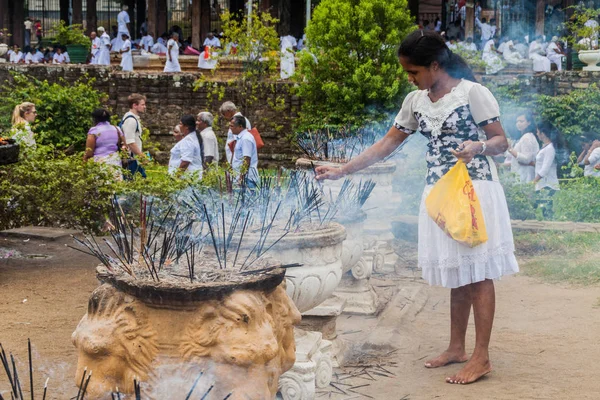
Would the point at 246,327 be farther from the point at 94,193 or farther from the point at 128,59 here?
the point at 128,59

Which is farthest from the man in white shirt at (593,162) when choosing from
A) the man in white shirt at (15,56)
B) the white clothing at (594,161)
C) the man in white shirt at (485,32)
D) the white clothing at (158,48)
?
the man in white shirt at (15,56)

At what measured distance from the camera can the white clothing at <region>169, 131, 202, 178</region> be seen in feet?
27.8

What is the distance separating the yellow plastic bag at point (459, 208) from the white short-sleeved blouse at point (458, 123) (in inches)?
3.9

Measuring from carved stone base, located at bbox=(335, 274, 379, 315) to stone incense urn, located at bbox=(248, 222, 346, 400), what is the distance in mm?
1373

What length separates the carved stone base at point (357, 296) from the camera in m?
5.49

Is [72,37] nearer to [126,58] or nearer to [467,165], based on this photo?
[126,58]

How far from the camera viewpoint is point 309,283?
12.8ft

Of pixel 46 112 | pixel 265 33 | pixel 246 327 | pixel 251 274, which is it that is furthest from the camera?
pixel 265 33

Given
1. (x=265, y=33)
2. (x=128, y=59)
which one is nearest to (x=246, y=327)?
(x=265, y=33)

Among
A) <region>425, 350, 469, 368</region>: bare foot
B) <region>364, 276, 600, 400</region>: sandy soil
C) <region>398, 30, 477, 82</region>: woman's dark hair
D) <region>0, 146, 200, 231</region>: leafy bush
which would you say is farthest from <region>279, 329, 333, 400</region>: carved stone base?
<region>0, 146, 200, 231</region>: leafy bush

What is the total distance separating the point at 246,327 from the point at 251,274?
0.25 m

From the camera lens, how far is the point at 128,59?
21.6m

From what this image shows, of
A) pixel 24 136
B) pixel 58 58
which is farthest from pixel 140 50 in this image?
pixel 24 136

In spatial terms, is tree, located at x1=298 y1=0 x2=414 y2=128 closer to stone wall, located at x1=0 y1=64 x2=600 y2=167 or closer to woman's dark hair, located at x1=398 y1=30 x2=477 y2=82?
stone wall, located at x1=0 y1=64 x2=600 y2=167
